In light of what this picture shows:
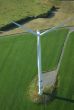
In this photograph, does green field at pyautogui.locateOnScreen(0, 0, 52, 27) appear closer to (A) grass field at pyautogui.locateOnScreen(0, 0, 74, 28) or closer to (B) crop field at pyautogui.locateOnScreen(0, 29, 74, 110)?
(A) grass field at pyautogui.locateOnScreen(0, 0, 74, 28)

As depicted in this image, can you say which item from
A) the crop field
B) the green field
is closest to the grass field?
the green field

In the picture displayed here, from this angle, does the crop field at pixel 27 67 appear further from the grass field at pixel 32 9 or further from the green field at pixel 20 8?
the green field at pixel 20 8

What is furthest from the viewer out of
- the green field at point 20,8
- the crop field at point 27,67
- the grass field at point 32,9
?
the green field at point 20,8

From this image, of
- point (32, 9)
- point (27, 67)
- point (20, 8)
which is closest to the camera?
point (27, 67)

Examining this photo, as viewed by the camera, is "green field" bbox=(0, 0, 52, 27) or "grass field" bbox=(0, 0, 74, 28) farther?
"green field" bbox=(0, 0, 52, 27)

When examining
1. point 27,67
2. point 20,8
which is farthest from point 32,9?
point 27,67

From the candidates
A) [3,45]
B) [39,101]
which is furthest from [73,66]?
[3,45]

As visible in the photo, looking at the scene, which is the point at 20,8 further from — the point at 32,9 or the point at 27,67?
the point at 27,67

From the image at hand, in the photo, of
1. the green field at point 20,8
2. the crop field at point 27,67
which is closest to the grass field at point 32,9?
the green field at point 20,8

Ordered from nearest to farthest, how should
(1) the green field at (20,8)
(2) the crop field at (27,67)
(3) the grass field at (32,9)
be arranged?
(2) the crop field at (27,67) < (3) the grass field at (32,9) < (1) the green field at (20,8)
